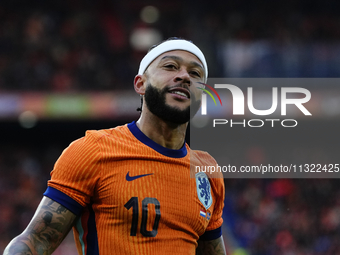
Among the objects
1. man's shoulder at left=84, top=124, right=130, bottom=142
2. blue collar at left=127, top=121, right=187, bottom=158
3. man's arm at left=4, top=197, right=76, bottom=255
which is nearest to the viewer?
man's arm at left=4, top=197, right=76, bottom=255

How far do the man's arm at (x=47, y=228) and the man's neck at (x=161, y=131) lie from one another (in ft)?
2.14

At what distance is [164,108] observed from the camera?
244 centimetres

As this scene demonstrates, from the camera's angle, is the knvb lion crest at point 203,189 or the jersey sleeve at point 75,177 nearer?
the jersey sleeve at point 75,177

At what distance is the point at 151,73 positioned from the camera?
261 centimetres

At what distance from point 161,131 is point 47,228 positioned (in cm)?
82

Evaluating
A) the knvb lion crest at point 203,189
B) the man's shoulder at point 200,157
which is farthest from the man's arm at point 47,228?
the man's shoulder at point 200,157

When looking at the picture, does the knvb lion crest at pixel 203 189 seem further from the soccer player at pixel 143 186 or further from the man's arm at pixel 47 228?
the man's arm at pixel 47 228

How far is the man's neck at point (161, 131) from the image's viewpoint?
2500 millimetres

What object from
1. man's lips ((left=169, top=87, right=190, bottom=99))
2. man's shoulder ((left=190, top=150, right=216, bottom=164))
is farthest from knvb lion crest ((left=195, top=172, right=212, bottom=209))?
man's lips ((left=169, top=87, right=190, bottom=99))

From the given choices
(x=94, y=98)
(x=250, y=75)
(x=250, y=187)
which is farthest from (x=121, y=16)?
(x=250, y=187)

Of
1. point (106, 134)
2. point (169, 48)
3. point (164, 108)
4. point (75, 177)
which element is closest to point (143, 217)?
point (75, 177)

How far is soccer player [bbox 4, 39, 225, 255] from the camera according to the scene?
2.10 metres

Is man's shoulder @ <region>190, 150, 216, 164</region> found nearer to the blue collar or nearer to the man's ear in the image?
the blue collar

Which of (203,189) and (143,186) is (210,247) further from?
(143,186)
